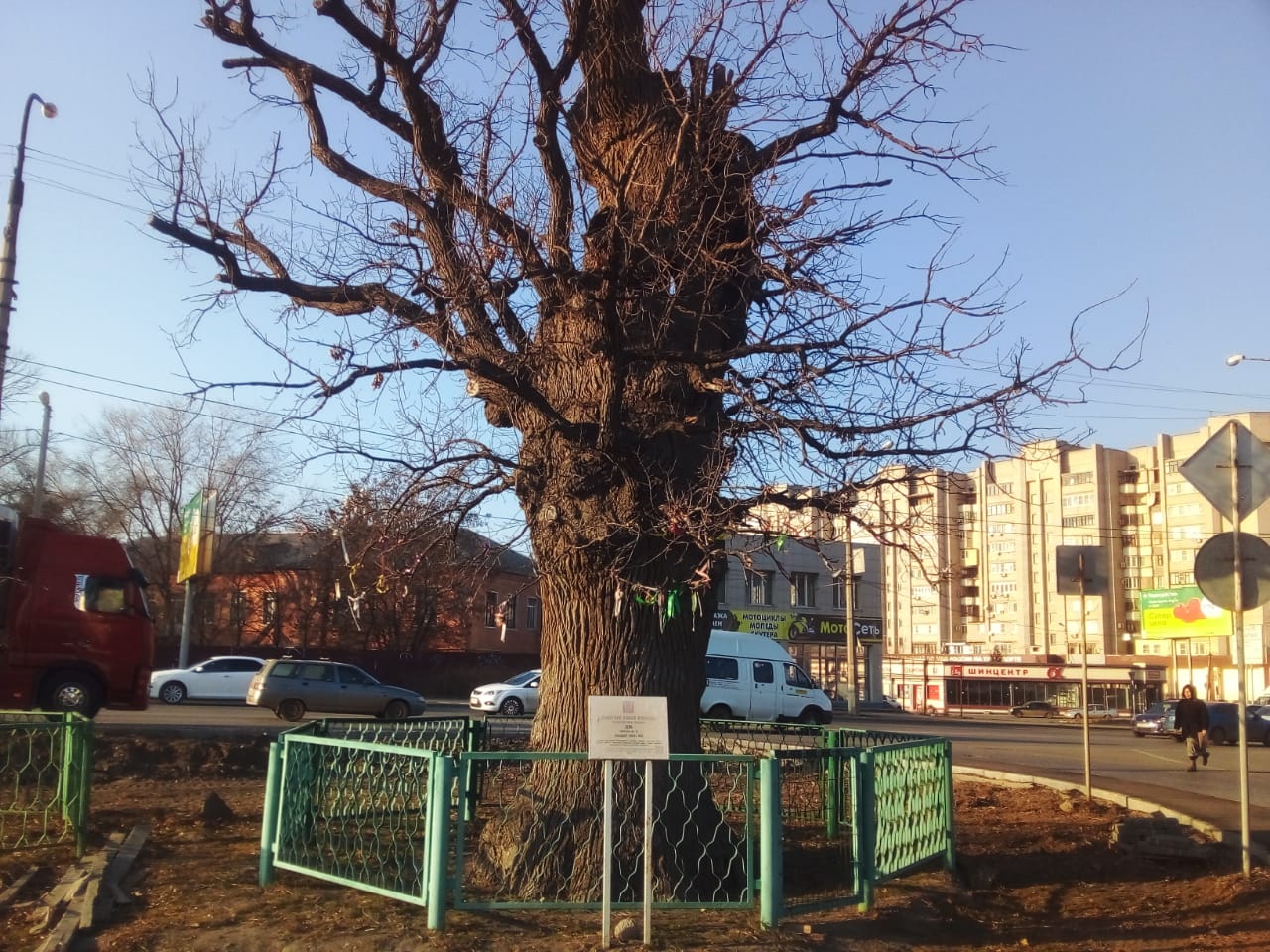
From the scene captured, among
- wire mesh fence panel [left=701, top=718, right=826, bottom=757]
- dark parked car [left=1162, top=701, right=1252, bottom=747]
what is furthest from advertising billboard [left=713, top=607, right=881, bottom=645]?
wire mesh fence panel [left=701, top=718, right=826, bottom=757]

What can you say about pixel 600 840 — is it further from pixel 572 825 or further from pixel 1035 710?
pixel 1035 710

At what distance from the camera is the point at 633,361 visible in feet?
25.0

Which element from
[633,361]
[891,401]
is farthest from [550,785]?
[891,401]

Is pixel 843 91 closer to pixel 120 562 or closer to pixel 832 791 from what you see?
pixel 832 791

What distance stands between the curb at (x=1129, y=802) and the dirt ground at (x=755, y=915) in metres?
1.04

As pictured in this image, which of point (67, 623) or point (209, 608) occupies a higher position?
point (209, 608)

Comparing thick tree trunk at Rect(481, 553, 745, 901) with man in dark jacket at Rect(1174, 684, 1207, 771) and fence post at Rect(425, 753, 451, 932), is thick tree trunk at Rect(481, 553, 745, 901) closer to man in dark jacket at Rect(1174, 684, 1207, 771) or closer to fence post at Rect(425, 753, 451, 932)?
fence post at Rect(425, 753, 451, 932)

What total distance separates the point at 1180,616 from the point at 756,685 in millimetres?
42958

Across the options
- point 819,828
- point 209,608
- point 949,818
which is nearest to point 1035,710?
point 209,608

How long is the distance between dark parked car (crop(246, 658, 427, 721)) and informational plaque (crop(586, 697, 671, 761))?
1955 centimetres

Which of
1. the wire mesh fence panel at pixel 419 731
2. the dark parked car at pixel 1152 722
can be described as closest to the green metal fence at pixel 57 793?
the wire mesh fence panel at pixel 419 731

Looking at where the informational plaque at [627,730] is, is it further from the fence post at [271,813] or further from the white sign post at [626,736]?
the fence post at [271,813]

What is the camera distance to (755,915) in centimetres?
602

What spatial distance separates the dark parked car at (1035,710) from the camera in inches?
2451
